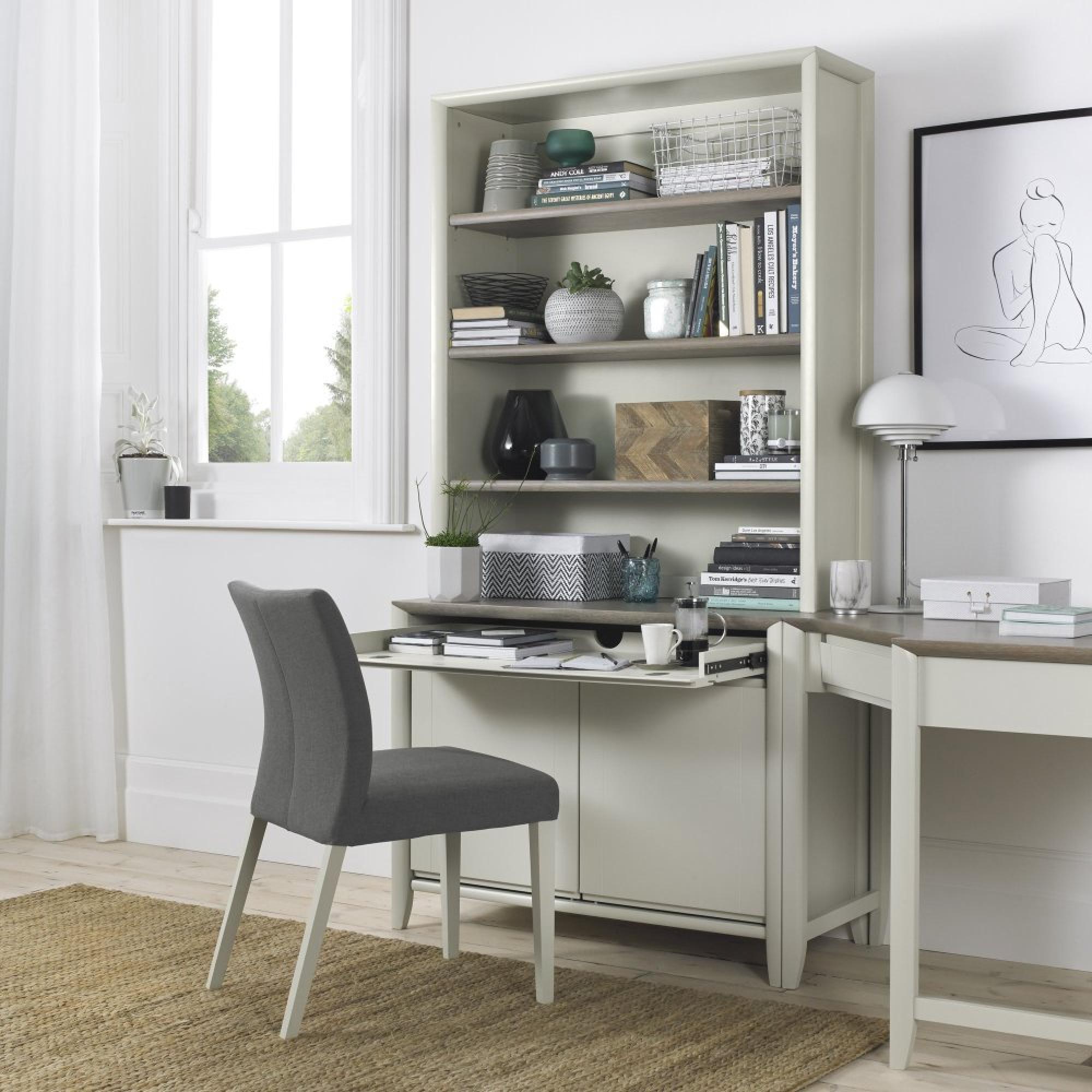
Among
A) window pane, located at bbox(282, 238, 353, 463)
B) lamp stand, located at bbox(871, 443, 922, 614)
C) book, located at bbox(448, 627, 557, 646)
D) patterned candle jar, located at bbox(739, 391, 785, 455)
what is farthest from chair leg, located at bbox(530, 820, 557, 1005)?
window pane, located at bbox(282, 238, 353, 463)

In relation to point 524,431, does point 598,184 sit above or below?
above

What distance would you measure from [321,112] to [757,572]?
1970mm

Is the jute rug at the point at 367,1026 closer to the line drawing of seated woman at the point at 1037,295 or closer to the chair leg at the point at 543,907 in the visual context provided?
the chair leg at the point at 543,907

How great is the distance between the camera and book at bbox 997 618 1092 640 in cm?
250

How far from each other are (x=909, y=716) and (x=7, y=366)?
2925 mm

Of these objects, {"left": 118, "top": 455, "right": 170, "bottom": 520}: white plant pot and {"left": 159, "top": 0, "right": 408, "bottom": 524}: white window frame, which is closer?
{"left": 159, "top": 0, "right": 408, "bottom": 524}: white window frame

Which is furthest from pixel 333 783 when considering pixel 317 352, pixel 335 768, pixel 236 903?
pixel 317 352

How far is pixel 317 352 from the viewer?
13.7 feet

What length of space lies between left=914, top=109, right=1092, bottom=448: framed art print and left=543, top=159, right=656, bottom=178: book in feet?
2.02

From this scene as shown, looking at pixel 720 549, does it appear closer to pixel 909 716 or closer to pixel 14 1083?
pixel 909 716

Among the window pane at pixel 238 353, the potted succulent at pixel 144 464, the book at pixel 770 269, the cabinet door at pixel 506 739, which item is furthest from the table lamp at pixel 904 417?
the potted succulent at pixel 144 464

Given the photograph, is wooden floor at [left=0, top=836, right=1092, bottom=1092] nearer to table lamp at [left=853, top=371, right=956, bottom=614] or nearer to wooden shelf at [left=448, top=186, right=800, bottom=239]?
table lamp at [left=853, top=371, right=956, bottom=614]

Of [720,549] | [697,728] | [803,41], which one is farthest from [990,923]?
[803,41]

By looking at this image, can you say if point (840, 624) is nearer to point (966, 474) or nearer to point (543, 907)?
point (966, 474)
